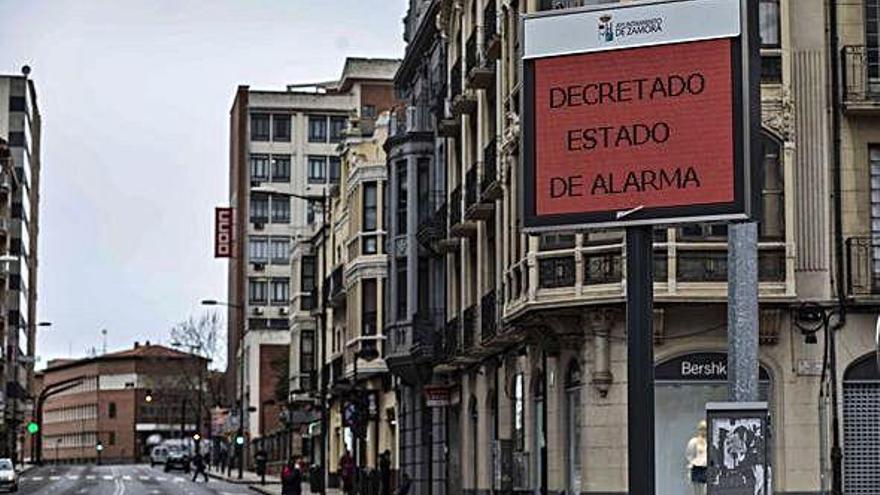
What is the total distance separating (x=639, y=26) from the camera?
64.4 feet

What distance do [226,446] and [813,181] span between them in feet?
312

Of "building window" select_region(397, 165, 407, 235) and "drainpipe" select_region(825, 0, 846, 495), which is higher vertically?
"building window" select_region(397, 165, 407, 235)

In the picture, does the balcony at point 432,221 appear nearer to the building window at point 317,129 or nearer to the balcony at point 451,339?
the balcony at point 451,339

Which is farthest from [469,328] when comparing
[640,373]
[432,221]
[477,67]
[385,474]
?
[640,373]

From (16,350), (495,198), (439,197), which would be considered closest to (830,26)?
(495,198)

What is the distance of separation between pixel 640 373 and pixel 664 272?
49.8ft

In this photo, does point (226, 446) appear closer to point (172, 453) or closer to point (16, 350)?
point (172, 453)

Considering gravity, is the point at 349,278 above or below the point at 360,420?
above

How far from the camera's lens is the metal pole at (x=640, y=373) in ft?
64.0

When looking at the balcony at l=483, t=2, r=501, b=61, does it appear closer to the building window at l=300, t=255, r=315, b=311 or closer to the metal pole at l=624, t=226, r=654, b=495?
the metal pole at l=624, t=226, r=654, b=495

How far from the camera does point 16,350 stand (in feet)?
440

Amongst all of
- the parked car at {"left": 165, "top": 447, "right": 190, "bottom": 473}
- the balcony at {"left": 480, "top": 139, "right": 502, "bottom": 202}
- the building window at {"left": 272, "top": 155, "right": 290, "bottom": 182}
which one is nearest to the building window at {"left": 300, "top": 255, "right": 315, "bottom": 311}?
the parked car at {"left": 165, "top": 447, "right": 190, "bottom": 473}

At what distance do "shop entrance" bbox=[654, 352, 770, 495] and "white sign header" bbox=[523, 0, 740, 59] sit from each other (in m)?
16.1

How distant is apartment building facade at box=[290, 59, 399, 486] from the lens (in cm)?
6788
